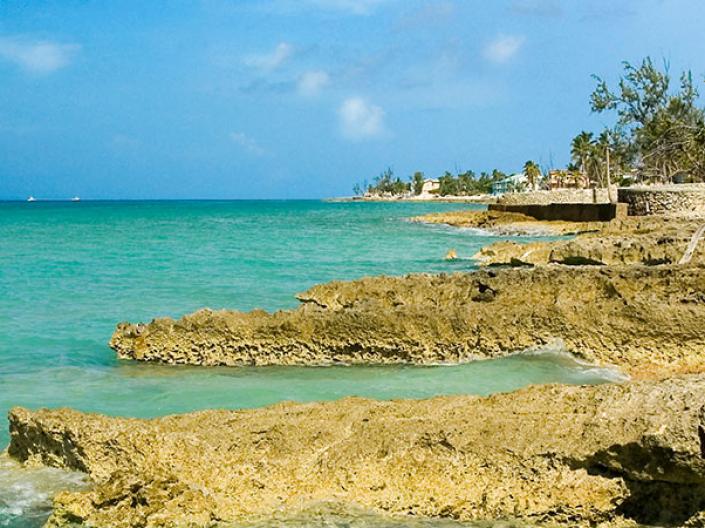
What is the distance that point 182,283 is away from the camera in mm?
21109

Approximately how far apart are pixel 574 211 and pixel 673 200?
37.3 ft

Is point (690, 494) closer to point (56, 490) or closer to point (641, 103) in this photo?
point (56, 490)

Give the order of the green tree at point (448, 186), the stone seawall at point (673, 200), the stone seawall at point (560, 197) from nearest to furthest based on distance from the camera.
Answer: the stone seawall at point (673, 200)
the stone seawall at point (560, 197)
the green tree at point (448, 186)

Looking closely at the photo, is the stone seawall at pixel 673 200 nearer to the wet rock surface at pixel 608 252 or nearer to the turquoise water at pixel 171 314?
the turquoise water at pixel 171 314

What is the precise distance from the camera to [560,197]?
59.2 metres

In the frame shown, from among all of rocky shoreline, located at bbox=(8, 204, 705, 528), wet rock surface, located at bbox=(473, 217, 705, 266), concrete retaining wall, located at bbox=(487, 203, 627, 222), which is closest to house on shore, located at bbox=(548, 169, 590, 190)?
concrete retaining wall, located at bbox=(487, 203, 627, 222)

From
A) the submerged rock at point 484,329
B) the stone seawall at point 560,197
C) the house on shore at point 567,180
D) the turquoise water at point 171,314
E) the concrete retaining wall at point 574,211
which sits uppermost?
the house on shore at point 567,180

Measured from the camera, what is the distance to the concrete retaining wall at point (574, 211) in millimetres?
41188

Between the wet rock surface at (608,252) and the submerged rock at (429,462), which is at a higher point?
the wet rock surface at (608,252)

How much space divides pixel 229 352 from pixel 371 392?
82.5 inches

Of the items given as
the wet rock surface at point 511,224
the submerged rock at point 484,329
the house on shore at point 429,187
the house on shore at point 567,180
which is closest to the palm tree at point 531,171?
the house on shore at point 567,180

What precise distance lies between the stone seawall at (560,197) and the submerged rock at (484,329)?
147 ft

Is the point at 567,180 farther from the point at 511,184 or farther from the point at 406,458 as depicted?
the point at 406,458

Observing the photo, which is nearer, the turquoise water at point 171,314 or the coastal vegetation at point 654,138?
the turquoise water at point 171,314
